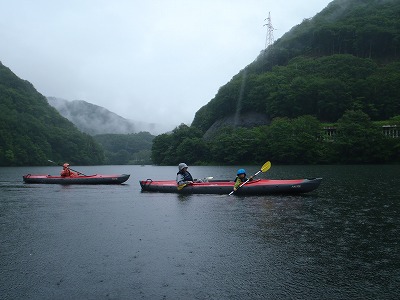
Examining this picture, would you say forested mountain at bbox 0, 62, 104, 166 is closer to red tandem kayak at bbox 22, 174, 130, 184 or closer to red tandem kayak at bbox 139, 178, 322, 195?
red tandem kayak at bbox 22, 174, 130, 184

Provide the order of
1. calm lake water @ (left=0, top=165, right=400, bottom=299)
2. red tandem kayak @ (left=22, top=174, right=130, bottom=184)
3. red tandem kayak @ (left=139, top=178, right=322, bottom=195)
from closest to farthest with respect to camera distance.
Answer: calm lake water @ (left=0, top=165, right=400, bottom=299) → red tandem kayak @ (left=139, top=178, right=322, bottom=195) → red tandem kayak @ (left=22, top=174, right=130, bottom=184)

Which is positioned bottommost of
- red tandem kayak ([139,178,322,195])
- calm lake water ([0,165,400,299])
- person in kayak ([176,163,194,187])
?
calm lake water ([0,165,400,299])

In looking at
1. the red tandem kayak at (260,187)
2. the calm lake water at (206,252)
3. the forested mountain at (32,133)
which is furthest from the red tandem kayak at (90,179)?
the forested mountain at (32,133)

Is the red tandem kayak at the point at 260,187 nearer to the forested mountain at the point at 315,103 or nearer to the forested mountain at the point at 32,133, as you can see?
the forested mountain at the point at 315,103

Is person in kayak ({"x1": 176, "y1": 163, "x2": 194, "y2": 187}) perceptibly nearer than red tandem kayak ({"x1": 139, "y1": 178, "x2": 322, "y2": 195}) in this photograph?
No

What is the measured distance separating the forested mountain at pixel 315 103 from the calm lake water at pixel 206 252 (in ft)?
212

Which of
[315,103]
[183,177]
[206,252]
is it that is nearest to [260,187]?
[183,177]

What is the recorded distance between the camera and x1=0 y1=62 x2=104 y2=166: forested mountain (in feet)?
374

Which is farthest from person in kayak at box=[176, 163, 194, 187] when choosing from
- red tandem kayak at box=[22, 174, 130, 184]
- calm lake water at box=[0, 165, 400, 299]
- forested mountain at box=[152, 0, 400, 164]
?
forested mountain at box=[152, 0, 400, 164]

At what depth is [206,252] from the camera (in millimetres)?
10734

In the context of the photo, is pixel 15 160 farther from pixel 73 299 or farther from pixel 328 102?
pixel 73 299

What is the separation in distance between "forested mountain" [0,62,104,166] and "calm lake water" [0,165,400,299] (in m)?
106

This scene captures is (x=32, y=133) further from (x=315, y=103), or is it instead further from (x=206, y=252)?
(x=206, y=252)

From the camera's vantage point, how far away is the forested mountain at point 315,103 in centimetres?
8119
